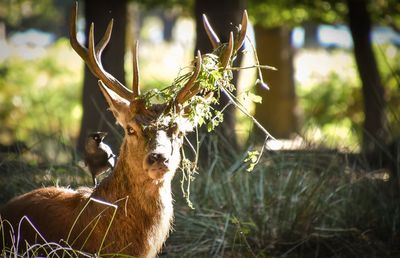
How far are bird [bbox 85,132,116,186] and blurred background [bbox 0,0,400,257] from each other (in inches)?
32.7

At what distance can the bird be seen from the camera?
6.40 meters

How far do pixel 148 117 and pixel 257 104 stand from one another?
11.5m

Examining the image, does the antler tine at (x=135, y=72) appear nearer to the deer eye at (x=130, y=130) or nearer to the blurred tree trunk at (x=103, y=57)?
the deer eye at (x=130, y=130)

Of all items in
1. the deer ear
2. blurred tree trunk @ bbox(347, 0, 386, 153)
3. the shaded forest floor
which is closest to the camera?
the deer ear

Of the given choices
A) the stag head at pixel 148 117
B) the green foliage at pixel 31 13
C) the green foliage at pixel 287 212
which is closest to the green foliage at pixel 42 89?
the green foliage at pixel 31 13

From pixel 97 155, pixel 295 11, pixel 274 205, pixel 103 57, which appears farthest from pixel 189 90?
pixel 295 11

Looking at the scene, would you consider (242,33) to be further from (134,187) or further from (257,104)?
(257,104)

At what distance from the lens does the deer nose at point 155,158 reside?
5.33 meters

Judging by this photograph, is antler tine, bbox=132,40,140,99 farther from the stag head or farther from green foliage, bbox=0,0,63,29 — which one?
green foliage, bbox=0,0,63,29

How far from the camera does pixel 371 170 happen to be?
8508 millimetres

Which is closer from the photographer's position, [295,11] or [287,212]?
[287,212]

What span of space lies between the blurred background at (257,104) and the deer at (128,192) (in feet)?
1.72

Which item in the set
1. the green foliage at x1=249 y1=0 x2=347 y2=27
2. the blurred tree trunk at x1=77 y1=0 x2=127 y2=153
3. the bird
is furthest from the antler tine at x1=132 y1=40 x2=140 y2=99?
the green foliage at x1=249 y1=0 x2=347 y2=27

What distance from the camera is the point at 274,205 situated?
25.2 feet
